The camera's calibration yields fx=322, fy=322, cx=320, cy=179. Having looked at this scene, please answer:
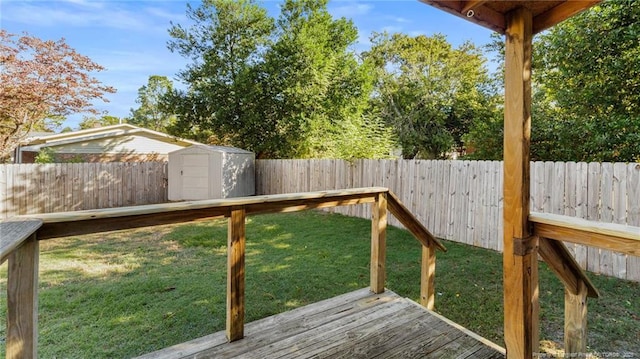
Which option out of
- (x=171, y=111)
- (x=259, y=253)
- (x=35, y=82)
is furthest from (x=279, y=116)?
(x=259, y=253)

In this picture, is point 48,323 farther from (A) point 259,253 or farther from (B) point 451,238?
(B) point 451,238

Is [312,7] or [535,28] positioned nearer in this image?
[535,28]

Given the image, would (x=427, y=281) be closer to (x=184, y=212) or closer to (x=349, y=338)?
(x=349, y=338)

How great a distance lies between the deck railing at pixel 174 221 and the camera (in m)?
1.33

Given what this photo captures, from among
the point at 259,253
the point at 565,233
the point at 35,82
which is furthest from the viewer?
the point at 35,82

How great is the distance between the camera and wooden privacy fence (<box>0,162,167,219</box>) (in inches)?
308

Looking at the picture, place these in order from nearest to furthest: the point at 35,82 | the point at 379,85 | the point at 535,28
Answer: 1. the point at 535,28
2. the point at 35,82
3. the point at 379,85

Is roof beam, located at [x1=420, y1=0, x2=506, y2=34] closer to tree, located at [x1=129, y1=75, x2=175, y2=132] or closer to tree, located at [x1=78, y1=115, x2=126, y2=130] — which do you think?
tree, located at [x1=78, y1=115, x2=126, y2=130]

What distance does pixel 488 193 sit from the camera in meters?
5.05

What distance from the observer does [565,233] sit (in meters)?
1.57

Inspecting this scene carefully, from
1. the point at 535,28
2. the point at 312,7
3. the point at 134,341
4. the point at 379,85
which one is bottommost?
the point at 134,341

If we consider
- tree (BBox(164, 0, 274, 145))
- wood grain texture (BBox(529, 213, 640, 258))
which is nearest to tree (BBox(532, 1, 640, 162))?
wood grain texture (BBox(529, 213, 640, 258))

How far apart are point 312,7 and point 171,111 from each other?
7.26 m

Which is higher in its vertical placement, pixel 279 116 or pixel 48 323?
pixel 279 116
